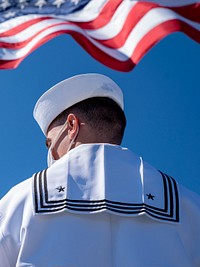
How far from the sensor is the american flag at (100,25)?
3.33m

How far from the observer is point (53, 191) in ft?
9.49

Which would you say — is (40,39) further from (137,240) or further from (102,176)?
(137,240)

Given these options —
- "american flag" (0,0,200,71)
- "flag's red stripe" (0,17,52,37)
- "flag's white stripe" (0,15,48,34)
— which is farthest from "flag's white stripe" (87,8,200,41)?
"flag's white stripe" (0,15,48,34)

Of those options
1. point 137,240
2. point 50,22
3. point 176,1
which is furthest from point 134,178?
point 50,22

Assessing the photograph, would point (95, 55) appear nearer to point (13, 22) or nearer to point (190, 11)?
point (190, 11)

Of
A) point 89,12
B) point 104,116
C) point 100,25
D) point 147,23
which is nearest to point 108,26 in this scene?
point 100,25

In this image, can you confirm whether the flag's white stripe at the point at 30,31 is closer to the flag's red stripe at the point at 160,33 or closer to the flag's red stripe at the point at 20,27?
the flag's red stripe at the point at 20,27

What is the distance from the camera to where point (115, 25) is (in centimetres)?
378

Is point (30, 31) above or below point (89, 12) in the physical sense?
below

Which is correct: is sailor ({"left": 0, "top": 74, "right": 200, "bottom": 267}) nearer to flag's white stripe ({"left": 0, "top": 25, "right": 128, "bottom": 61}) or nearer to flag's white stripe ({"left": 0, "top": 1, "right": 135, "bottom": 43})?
flag's white stripe ({"left": 0, "top": 25, "right": 128, "bottom": 61})

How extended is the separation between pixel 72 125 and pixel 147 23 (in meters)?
0.86

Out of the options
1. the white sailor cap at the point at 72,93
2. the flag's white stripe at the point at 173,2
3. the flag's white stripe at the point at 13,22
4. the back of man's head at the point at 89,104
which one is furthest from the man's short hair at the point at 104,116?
the flag's white stripe at the point at 13,22

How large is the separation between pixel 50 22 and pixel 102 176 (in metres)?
1.44

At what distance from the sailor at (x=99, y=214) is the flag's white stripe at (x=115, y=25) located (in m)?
0.78
